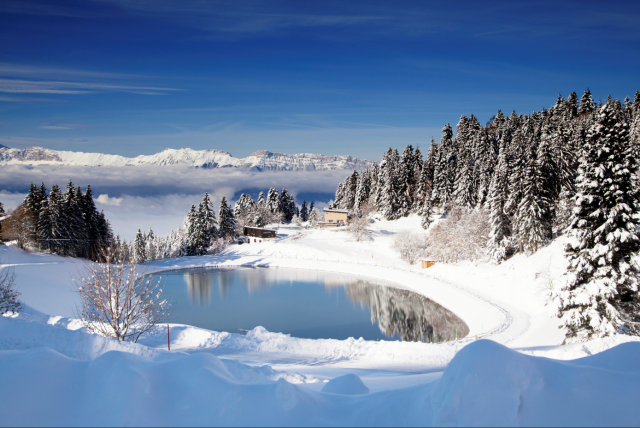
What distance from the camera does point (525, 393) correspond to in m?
4.52

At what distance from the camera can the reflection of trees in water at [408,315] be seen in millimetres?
27406

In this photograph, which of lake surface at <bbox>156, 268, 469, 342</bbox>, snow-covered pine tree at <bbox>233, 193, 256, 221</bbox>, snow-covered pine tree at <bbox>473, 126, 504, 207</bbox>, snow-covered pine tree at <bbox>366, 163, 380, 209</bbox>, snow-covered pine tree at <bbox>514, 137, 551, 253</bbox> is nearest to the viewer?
lake surface at <bbox>156, 268, 469, 342</bbox>

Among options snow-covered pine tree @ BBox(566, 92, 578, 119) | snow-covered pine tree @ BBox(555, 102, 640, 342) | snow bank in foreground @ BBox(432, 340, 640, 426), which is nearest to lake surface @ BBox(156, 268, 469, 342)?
snow-covered pine tree @ BBox(555, 102, 640, 342)

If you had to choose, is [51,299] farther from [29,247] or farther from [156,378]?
[156,378]

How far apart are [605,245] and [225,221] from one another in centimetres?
5872

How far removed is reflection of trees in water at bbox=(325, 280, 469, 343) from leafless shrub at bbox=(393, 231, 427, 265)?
1072cm

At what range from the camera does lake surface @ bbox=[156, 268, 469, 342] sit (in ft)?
92.4

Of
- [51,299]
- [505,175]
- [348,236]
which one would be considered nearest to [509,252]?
[505,175]

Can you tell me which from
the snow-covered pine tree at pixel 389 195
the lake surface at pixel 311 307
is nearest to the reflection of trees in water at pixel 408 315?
the lake surface at pixel 311 307

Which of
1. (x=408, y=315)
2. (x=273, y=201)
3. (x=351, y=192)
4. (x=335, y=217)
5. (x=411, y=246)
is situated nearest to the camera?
(x=408, y=315)

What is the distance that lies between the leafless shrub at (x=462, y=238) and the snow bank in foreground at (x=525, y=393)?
3885cm

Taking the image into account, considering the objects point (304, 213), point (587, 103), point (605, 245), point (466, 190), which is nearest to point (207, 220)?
point (304, 213)

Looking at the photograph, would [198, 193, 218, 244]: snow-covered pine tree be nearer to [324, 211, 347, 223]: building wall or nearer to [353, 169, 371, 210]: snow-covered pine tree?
[324, 211, 347, 223]: building wall

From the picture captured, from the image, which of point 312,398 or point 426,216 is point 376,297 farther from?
point 312,398
